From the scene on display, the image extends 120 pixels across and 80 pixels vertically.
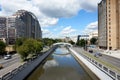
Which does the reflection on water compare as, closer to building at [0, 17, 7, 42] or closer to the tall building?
the tall building

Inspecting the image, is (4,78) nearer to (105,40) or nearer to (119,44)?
(119,44)

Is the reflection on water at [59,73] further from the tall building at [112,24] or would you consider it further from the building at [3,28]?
the building at [3,28]

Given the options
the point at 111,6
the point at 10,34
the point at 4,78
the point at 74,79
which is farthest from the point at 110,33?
the point at 4,78

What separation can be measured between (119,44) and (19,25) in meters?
83.6

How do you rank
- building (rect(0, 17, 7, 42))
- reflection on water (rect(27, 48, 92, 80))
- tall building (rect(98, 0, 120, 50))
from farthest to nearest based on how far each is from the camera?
building (rect(0, 17, 7, 42)) < tall building (rect(98, 0, 120, 50)) < reflection on water (rect(27, 48, 92, 80))

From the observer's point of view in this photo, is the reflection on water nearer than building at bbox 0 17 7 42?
Yes

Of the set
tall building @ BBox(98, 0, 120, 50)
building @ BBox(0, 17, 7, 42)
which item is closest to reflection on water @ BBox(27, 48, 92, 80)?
tall building @ BBox(98, 0, 120, 50)

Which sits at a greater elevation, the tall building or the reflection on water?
the tall building

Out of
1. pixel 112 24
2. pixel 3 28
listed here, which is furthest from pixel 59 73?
pixel 3 28

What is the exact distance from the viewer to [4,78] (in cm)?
2684

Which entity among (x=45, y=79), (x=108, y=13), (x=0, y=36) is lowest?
(x=45, y=79)

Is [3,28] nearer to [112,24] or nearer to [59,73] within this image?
[112,24]

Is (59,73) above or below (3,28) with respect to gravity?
below

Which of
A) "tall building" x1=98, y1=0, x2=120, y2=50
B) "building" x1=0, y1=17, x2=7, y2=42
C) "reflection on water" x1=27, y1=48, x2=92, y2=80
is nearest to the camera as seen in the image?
"reflection on water" x1=27, y1=48, x2=92, y2=80
